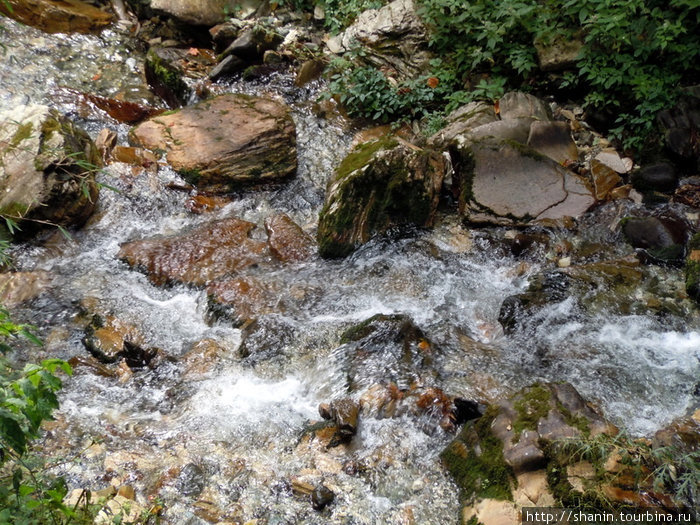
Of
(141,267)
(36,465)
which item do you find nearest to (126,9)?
(141,267)

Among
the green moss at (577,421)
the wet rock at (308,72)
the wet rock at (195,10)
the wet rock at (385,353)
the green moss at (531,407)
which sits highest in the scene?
the wet rock at (195,10)

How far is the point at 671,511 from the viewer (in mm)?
2508

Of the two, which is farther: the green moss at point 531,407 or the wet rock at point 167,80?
the wet rock at point 167,80

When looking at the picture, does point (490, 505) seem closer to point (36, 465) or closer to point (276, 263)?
point (36, 465)

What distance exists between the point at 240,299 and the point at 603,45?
15.3 ft

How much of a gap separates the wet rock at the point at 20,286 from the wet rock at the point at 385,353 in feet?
8.70

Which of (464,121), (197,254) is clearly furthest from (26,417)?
(464,121)

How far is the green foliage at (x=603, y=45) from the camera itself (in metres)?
5.52

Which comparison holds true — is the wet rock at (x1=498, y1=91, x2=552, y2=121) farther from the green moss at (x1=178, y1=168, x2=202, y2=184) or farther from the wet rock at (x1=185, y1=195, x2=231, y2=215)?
the green moss at (x1=178, y1=168, x2=202, y2=184)

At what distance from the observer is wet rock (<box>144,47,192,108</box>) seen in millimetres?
7129

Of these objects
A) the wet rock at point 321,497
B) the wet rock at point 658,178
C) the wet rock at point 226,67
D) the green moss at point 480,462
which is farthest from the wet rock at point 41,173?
the wet rock at point 658,178

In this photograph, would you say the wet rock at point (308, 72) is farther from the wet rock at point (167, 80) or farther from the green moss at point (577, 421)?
the green moss at point (577, 421)

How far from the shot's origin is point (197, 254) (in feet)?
17.0

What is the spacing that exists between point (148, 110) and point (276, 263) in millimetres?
3177
